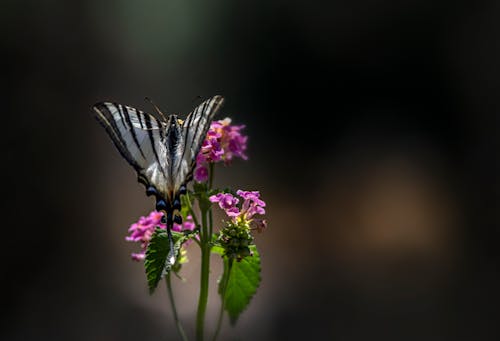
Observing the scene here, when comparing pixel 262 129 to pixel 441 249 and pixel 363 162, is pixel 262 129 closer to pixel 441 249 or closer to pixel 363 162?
pixel 363 162

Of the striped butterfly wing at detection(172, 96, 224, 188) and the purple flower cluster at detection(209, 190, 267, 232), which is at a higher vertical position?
the striped butterfly wing at detection(172, 96, 224, 188)

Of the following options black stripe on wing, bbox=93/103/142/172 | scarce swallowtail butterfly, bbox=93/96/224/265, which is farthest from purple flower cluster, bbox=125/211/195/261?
black stripe on wing, bbox=93/103/142/172

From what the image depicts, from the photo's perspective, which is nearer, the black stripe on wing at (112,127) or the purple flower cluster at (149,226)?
the black stripe on wing at (112,127)

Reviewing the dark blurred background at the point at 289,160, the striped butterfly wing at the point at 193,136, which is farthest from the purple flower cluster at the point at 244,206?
the dark blurred background at the point at 289,160

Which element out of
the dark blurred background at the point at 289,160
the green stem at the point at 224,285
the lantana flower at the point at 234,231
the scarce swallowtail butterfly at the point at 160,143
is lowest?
the green stem at the point at 224,285

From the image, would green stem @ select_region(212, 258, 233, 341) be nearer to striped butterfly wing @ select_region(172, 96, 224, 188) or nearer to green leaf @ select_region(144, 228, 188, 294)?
green leaf @ select_region(144, 228, 188, 294)

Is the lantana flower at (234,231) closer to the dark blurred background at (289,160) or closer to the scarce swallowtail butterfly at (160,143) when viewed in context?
the scarce swallowtail butterfly at (160,143)

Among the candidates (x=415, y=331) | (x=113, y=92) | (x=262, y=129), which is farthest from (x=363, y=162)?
(x=113, y=92)
